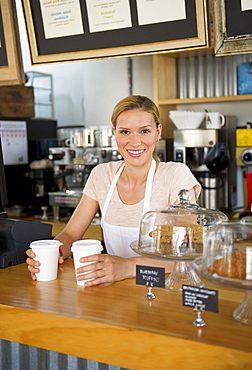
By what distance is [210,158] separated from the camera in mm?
3770

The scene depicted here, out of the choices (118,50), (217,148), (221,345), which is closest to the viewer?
(221,345)

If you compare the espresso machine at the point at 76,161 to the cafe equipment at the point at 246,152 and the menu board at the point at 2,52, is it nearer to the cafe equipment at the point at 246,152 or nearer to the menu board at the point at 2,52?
the cafe equipment at the point at 246,152

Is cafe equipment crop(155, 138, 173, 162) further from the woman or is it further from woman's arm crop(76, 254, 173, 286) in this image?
woman's arm crop(76, 254, 173, 286)

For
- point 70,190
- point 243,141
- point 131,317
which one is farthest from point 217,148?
point 131,317

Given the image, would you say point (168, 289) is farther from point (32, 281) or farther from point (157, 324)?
point (32, 281)

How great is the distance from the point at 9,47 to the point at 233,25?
1148 mm

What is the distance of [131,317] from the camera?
4.53 feet

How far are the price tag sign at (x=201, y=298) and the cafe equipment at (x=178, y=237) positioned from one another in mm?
160

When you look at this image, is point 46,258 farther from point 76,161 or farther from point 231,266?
point 76,161

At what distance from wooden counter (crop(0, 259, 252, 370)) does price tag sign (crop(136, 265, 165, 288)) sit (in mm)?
59

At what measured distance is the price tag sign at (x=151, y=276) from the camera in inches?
58.2

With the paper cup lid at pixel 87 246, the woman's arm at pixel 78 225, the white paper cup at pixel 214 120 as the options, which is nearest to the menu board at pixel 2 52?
the woman's arm at pixel 78 225

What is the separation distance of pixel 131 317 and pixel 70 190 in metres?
2.89

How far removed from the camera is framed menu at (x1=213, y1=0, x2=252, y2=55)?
1967mm
